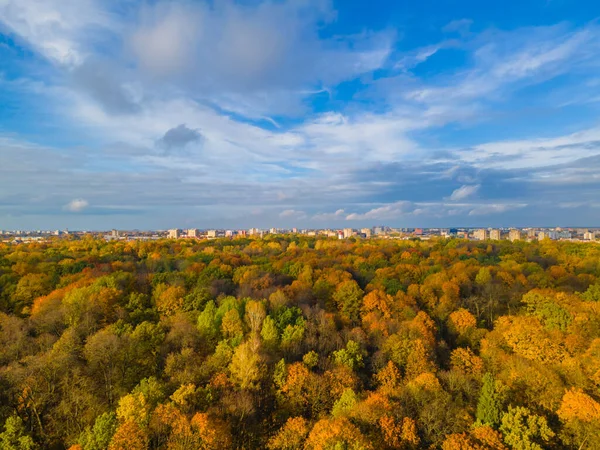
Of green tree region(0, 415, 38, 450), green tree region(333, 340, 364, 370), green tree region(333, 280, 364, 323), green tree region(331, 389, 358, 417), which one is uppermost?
green tree region(333, 280, 364, 323)

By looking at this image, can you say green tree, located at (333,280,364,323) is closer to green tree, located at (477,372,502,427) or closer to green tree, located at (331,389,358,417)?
green tree, located at (331,389,358,417)

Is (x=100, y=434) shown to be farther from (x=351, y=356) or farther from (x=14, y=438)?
(x=351, y=356)

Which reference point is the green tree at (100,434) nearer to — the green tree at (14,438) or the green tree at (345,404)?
the green tree at (14,438)

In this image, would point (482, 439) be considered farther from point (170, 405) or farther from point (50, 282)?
point (50, 282)

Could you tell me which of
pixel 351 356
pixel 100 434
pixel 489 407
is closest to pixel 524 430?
pixel 489 407

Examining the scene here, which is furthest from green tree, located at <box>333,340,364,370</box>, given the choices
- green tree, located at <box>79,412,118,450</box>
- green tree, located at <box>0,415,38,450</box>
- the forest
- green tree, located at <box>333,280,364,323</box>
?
green tree, located at <box>0,415,38,450</box>

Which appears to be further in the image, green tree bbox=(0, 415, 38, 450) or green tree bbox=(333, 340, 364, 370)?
green tree bbox=(333, 340, 364, 370)

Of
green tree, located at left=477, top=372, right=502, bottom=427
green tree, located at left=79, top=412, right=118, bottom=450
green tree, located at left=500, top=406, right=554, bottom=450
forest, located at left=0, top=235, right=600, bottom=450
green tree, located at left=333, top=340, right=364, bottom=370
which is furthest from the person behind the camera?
green tree, located at left=333, top=340, right=364, bottom=370

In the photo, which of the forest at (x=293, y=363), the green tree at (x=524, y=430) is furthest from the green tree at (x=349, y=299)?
the green tree at (x=524, y=430)
